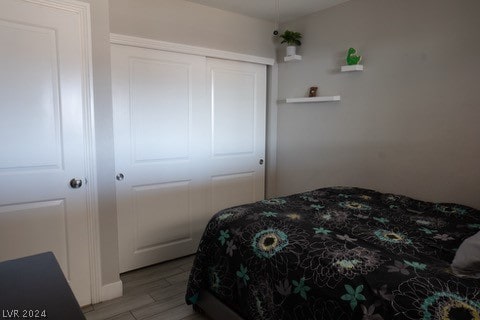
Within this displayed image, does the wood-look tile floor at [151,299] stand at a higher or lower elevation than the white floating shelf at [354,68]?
lower

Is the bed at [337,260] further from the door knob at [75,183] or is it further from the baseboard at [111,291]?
Answer: the door knob at [75,183]

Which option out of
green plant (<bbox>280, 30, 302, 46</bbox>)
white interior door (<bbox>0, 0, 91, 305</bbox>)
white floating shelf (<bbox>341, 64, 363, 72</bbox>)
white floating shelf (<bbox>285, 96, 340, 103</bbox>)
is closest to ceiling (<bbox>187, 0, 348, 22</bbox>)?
green plant (<bbox>280, 30, 302, 46</bbox>)

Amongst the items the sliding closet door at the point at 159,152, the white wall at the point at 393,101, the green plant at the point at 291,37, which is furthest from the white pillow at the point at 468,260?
the green plant at the point at 291,37

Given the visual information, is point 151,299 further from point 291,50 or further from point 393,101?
point 291,50

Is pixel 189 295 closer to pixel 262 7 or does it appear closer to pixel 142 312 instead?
pixel 142 312

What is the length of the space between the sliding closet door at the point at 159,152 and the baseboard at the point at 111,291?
0.39 metres

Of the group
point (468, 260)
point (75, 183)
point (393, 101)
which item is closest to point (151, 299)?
point (75, 183)

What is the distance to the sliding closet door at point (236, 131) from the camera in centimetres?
331

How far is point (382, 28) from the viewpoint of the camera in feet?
8.95

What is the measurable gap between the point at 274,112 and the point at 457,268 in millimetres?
2638

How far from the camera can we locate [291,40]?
3324 millimetres

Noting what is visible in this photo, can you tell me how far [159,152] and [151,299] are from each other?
124 centimetres

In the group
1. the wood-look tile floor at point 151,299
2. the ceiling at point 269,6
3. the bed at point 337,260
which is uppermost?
the ceiling at point 269,6

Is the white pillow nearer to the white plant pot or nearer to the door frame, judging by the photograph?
the door frame
